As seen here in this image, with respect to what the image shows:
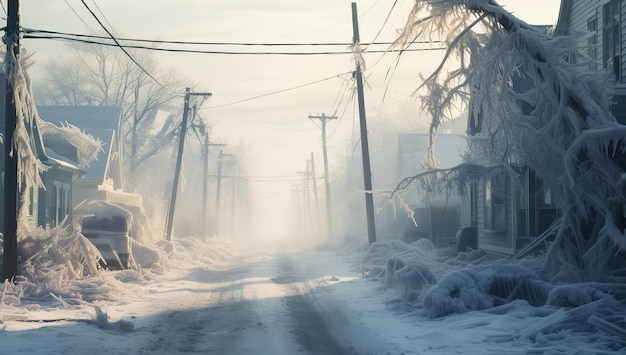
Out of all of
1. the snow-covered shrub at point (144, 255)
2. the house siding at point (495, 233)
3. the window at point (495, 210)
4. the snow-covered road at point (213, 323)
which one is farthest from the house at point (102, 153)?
the window at point (495, 210)

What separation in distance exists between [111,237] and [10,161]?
7466 mm

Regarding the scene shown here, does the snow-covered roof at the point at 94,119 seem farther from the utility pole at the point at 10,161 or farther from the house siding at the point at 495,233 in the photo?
the utility pole at the point at 10,161

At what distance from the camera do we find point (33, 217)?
1157 inches

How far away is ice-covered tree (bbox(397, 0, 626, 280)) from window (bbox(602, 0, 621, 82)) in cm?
476

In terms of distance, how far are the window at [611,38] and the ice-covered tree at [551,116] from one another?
4757 millimetres

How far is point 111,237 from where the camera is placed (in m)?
24.7

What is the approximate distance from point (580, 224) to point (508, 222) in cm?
1041

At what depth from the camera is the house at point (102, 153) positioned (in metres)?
42.9

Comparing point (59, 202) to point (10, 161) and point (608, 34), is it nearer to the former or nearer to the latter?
point (10, 161)

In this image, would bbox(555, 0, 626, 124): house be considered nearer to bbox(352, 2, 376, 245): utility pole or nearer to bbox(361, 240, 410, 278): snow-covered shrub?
bbox(352, 2, 376, 245): utility pole

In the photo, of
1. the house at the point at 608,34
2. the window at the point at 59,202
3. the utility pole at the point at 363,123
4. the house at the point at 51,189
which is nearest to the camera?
the house at the point at 608,34

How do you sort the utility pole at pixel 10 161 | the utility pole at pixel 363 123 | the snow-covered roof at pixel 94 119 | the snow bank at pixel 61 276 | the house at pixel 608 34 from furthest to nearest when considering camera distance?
the snow-covered roof at pixel 94 119, the utility pole at pixel 363 123, the house at pixel 608 34, the utility pole at pixel 10 161, the snow bank at pixel 61 276

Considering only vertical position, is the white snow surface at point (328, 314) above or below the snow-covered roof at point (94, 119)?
below

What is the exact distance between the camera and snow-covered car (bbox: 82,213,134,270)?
2436 cm
